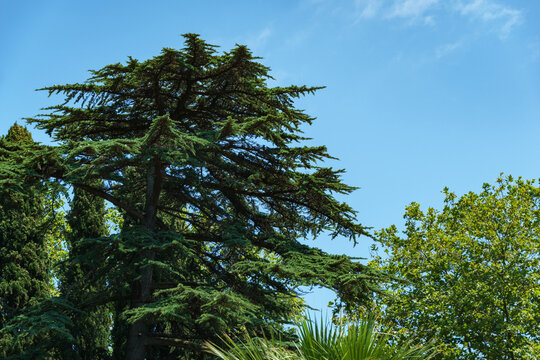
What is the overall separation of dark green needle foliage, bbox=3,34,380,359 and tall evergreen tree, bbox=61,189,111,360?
97 centimetres

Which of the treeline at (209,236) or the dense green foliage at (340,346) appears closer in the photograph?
the dense green foliage at (340,346)

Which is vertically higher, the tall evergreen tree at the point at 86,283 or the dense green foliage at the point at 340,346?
the tall evergreen tree at the point at 86,283

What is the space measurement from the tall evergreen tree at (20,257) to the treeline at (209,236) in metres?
0.06

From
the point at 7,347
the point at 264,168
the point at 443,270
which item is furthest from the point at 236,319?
the point at 443,270

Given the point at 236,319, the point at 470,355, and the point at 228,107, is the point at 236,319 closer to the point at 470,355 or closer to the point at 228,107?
the point at 228,107

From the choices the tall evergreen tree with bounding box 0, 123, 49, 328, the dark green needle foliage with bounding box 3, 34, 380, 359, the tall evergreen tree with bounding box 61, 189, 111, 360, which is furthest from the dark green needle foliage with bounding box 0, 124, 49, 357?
the dark green needle foliage with bounding box 3, 34, 380, 359

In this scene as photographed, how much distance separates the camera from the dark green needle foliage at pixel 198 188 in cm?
1119

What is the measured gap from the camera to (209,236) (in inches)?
554

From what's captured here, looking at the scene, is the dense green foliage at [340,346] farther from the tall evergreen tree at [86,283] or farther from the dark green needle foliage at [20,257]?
the dark green needle foliage at [20,257]

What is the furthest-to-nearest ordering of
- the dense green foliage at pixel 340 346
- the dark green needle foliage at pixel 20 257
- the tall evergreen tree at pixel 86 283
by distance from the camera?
1. the dark green needle foliage at pixel 20 257
2. the tall evergreen tree at pixel 86 283
3. the dense green foliage at pixel 340 346

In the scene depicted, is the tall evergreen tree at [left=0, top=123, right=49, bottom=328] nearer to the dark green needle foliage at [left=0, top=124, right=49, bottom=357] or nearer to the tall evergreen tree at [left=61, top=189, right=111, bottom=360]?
the dark green needle foliage at [left=0, top=124, right=49, bottom=357]

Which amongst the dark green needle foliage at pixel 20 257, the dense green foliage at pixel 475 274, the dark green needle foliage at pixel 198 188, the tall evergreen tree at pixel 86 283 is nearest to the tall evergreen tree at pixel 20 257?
the dark green needle foliage at pixel 20 257

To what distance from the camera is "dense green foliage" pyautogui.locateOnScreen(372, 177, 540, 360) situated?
17167mm

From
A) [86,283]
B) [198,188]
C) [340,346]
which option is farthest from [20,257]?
[340,346]
